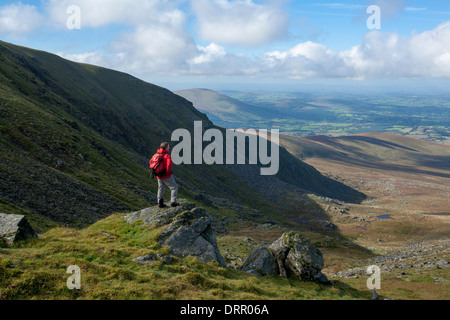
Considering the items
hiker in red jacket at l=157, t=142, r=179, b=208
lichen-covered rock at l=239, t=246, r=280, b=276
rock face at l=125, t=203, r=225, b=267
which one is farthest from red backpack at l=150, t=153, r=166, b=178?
lichen-covered rock at l=239, t=246, r=280, b=276

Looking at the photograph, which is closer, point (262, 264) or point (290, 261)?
point (262, 264)

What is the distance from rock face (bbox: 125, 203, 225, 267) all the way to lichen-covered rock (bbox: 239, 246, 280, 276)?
8.46ft

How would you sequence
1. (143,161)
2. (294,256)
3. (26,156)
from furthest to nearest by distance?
1. (143,161)
2. (26,156)
3. (294,256)

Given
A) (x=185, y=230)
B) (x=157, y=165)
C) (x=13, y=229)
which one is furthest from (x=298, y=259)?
(x=13, y=229)

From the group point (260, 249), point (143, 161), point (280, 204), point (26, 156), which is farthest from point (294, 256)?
point (280, 204)

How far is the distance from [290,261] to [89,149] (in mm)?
55292

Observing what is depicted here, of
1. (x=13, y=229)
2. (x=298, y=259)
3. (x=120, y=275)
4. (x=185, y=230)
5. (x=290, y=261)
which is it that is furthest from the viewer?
(x=290, y=261)

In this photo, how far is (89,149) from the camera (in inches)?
2482

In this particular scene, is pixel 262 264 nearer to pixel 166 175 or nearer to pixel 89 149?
pixel 166 175

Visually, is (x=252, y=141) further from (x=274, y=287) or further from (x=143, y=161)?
(x=274, y=287)

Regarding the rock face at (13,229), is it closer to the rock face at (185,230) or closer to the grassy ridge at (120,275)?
the grassy ridge at (120,275)

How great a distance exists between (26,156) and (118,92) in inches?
3848

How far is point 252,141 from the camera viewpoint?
172 m

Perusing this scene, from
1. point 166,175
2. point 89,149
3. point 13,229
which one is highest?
point 89,149
